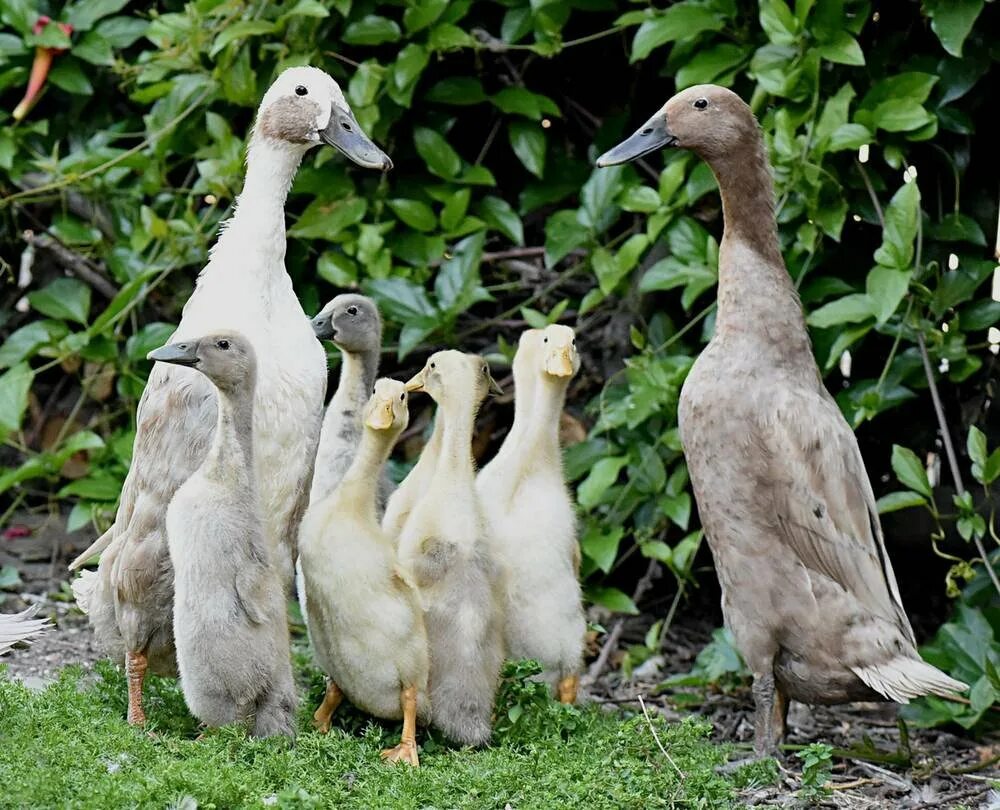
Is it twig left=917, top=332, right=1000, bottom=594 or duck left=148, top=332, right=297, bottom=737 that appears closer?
duck left=148, top=332, right=297, bottom=737

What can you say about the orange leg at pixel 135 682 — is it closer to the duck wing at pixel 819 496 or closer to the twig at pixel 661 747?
the twig at pixel 661 747

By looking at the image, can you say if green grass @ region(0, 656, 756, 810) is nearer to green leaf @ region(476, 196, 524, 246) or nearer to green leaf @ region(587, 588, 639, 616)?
green leaf @ region(587, 588, 639, 616)

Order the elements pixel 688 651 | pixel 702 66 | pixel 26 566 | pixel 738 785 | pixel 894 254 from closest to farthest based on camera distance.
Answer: pixel 738 785 → pixel 894 254 → pixel 702 66 → pixel 688 651 → pixel 26 566

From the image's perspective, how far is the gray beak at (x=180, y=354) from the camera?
393 cm

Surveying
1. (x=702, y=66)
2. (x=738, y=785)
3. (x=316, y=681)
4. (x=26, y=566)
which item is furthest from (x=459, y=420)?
(x=26, y=566)

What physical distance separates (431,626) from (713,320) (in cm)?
176

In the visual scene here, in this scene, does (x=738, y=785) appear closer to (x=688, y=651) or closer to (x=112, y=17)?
(x=688, y=651)

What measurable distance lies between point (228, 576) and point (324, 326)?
116 cm

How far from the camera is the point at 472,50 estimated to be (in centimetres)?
610

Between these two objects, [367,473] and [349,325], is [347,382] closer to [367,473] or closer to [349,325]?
[349,325]

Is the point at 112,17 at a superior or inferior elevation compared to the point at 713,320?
superior

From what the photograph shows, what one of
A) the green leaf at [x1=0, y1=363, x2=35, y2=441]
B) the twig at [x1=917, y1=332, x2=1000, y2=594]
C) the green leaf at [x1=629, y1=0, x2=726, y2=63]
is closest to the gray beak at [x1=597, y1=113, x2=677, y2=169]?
the green leaf at [x1=629, y1=0, x2=726, y2=63]

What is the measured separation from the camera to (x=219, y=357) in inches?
156

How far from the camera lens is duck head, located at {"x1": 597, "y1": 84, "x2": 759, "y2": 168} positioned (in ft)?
14.6
